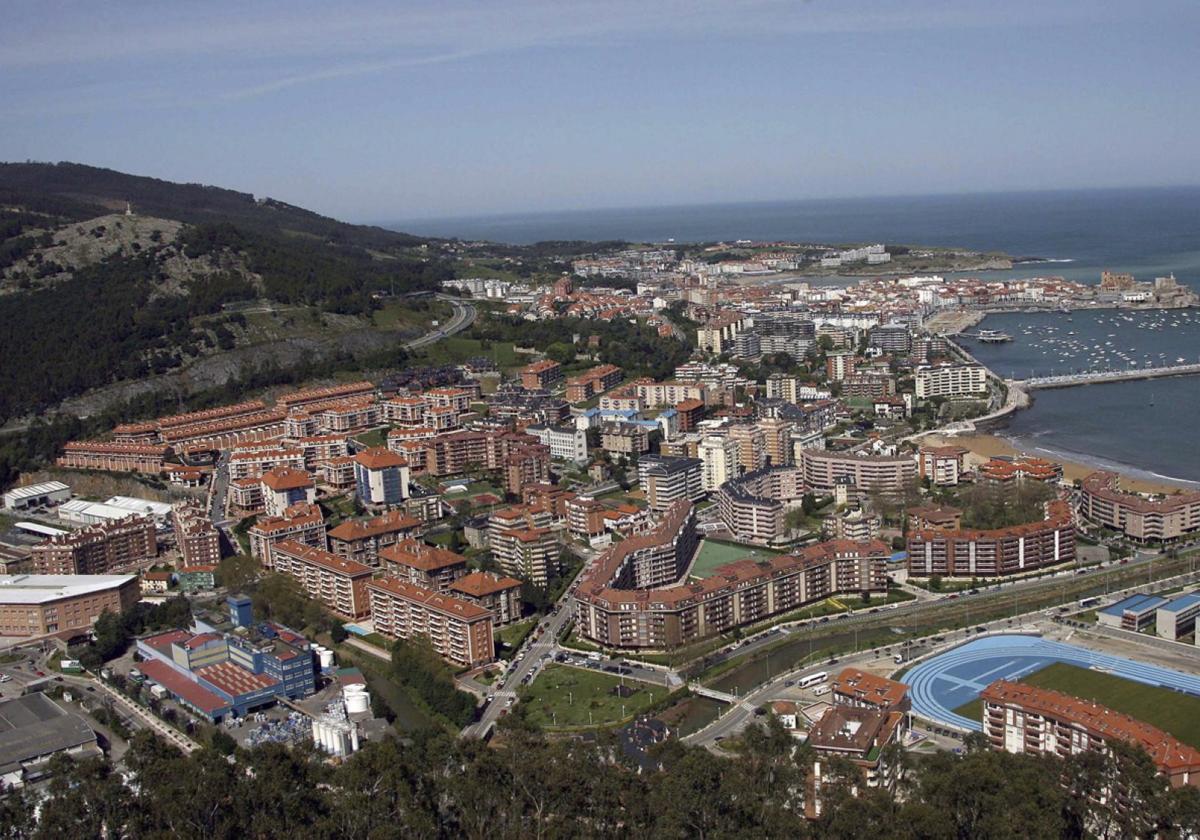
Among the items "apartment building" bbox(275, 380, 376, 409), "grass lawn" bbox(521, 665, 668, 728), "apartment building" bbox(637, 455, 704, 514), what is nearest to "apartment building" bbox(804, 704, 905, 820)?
"grass lawn" bbox(521, 665, 668, 728)

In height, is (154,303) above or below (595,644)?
above

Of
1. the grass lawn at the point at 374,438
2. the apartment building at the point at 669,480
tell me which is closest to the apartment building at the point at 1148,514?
the apartment building at the point at 669,480

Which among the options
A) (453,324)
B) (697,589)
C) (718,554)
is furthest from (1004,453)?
(453,324)

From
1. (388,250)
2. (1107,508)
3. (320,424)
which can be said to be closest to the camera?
(1107,508)

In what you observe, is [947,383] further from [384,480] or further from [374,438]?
[384,480]

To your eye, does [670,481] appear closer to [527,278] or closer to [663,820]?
[663,820]

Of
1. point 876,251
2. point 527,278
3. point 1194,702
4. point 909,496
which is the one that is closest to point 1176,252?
point 876,251
